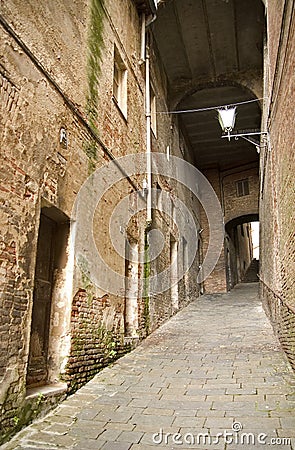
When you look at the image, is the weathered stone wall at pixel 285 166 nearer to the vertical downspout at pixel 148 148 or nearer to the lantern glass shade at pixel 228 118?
the lantern glass shade at pixel 228 118

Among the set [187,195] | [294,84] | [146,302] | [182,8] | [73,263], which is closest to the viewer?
[294,84]

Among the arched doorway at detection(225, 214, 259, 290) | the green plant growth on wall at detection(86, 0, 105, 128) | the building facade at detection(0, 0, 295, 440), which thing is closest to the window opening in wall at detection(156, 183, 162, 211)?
the building facade at detection(0, 0, 295, 440)

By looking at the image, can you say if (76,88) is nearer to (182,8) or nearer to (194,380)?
(194,380)

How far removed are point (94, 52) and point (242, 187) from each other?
12943 millimetres

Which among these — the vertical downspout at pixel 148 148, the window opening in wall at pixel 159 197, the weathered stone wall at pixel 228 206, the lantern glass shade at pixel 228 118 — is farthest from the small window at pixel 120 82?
the weathered stone wall at pixel 228 206

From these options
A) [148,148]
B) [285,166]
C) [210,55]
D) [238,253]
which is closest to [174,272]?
[148,148]

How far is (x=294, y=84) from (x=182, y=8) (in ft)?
23.3

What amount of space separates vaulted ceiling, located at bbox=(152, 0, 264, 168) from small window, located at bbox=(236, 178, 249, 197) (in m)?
3.29

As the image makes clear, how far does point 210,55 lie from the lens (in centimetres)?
1176

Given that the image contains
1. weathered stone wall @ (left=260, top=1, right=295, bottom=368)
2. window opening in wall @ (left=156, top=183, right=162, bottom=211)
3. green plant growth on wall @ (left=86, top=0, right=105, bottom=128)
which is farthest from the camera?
window opening in wall @ (left=156, top=183, right=162, bottom=211)

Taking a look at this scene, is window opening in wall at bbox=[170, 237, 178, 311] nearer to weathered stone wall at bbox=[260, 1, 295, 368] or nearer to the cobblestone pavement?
the cobblestone pavement

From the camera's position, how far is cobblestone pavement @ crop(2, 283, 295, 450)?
336 cm

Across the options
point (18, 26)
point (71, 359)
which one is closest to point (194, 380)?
point (71, 359)

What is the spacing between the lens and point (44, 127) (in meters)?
4.47
